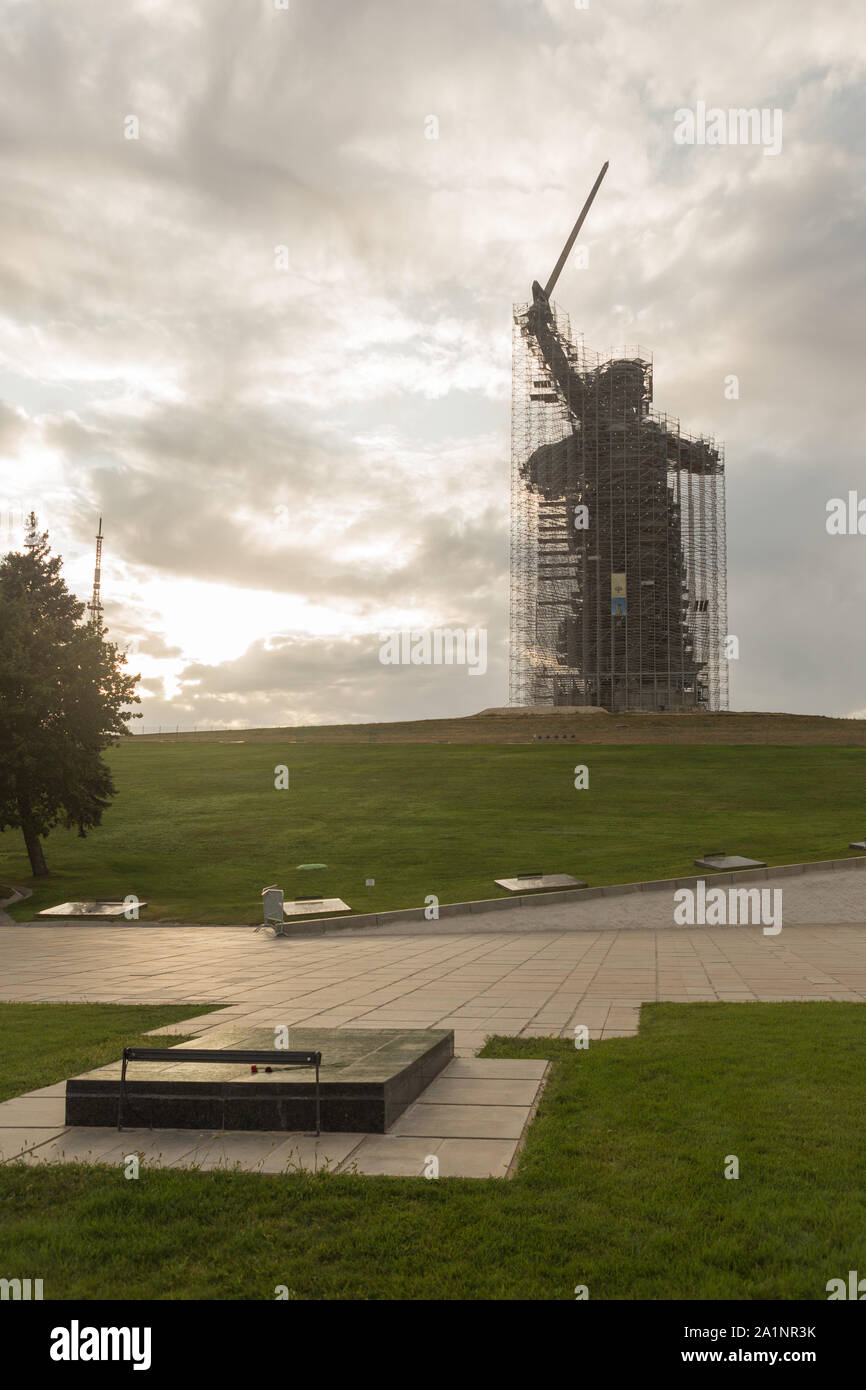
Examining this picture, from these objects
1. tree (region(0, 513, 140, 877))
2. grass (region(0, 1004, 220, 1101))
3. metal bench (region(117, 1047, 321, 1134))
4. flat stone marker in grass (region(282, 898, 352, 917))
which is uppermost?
tree (region(0, 513, 140, 877))

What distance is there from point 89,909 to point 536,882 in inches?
482

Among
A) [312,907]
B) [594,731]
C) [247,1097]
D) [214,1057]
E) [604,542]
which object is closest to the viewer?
[247,1097]

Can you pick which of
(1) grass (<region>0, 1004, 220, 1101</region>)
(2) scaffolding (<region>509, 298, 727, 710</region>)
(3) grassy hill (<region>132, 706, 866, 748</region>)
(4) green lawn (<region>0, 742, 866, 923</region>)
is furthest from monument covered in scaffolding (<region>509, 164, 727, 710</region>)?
(1) grass (<region>0, 1004, 220, 1101</region>)

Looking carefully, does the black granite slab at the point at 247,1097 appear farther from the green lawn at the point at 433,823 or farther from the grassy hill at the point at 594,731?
the grassy hill at the point at 594,731

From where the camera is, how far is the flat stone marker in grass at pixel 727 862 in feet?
83.5

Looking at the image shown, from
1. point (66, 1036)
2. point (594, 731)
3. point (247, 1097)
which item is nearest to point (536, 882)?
point (66, 1036)

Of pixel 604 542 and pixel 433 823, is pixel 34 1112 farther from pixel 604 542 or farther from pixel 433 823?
pixel 604 542

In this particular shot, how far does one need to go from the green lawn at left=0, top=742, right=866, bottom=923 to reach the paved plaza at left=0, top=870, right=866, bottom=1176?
305cm

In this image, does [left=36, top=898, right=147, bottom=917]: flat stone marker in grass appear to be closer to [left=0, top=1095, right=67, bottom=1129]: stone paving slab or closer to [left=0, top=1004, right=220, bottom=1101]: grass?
[left=0, top=1004, right=220, bottom=1101]: grass

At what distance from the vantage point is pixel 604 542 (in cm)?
8875

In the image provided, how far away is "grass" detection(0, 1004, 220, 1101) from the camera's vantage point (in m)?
8.70

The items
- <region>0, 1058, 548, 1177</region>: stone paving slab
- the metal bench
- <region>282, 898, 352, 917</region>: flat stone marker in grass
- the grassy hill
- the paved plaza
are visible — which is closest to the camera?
<region>0, 1058, 548, 1177</region>: stone paving slab

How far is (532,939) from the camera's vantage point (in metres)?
19.9
